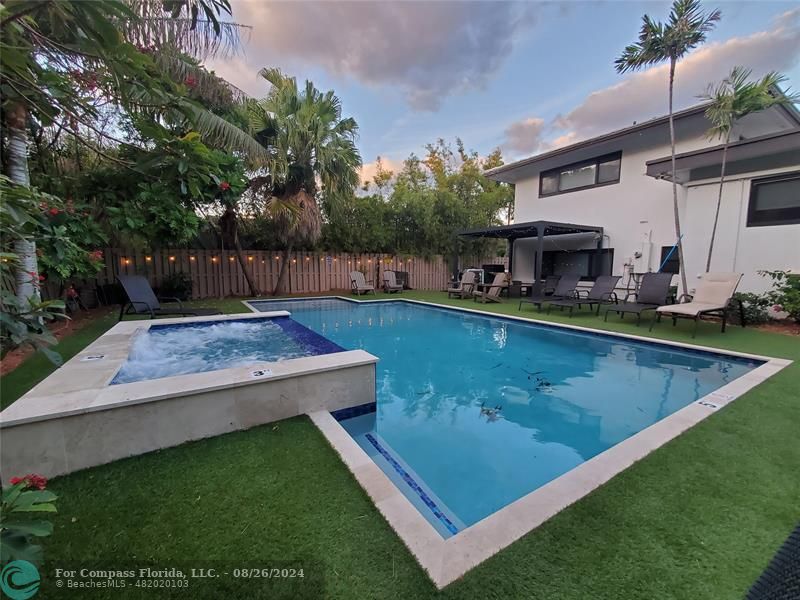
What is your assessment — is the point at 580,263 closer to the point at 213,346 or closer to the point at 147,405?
the point at 213,346

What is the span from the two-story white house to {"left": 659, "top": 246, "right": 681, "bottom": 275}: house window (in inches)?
1.3

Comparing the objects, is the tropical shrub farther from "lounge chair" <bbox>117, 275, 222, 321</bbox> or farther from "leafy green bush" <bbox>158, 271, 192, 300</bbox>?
"leafy green bush" <bbox>158, 271, 192, 300</bbox>

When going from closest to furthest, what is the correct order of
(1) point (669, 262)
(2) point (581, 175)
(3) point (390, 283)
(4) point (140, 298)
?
1. (4) point (140, 298)
2. (1) point (669, 262)
3. (2) point (581, 175)
4. (3) point (390, 283)

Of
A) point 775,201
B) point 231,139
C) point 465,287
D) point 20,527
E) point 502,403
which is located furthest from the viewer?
point 465,287

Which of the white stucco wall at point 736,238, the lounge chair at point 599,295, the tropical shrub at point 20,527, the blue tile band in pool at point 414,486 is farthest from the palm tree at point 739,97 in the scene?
the tropical shrub at point 20,527

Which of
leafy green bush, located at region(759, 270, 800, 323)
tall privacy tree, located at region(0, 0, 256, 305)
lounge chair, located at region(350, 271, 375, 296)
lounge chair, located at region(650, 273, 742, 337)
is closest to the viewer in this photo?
tall privacy tree, located at region(0, 0, 256, 305)

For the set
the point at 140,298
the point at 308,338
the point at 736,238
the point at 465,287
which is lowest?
the point at 308,338

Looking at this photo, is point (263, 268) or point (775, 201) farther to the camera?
point (263, 268)

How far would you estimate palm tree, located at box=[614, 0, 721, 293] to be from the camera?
24.6ft

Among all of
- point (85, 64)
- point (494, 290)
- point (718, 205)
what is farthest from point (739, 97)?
point (85, 64)

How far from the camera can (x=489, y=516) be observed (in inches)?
77.5

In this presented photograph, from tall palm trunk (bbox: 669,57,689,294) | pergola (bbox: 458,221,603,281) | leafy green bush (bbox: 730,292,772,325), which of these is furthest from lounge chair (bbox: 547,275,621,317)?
leafy green bush (bbox: 730,292,772,325)

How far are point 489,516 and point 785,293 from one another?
31.6 feet

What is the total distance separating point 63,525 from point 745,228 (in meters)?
12.8
